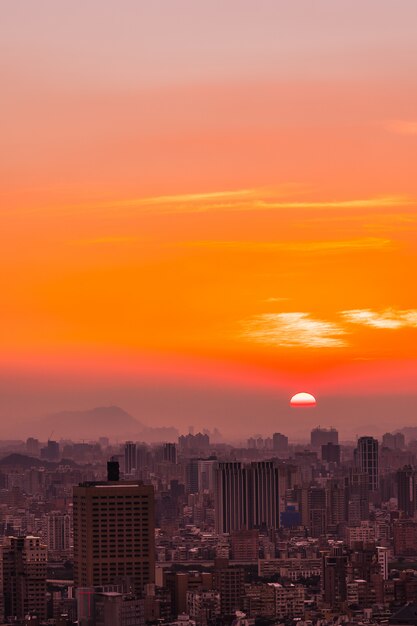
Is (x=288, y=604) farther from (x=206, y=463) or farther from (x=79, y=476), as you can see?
(x=206, y=463)

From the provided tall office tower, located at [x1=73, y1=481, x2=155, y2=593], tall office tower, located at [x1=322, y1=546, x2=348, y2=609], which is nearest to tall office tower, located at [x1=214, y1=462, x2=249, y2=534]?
tall office tower, located at [x1=322, y1=546, x2=348, y2=609]

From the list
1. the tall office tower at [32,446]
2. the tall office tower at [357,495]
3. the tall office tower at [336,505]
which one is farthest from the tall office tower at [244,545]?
the tall office tower at [32,446]

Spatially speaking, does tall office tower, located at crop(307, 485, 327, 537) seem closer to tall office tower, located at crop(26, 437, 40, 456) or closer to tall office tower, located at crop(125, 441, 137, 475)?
tall office tower, located at crop(125, 441, 137, 475)

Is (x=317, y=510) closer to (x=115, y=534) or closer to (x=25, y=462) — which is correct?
(x=25, y=462)

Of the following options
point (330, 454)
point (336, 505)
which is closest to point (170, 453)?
point (330, 454)

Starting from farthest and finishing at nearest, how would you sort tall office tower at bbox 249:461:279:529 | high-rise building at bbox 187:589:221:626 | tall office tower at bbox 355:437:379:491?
tall office tower at bbox 355:437:379:491
tall office tower at bbox 249:461:279:529
high-rise building at bbox 187:589:221:626

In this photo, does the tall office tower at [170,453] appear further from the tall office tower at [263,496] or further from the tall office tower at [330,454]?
the tall office tower at [263,496]

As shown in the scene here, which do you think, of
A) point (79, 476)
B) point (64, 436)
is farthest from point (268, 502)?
point (64, 436)
